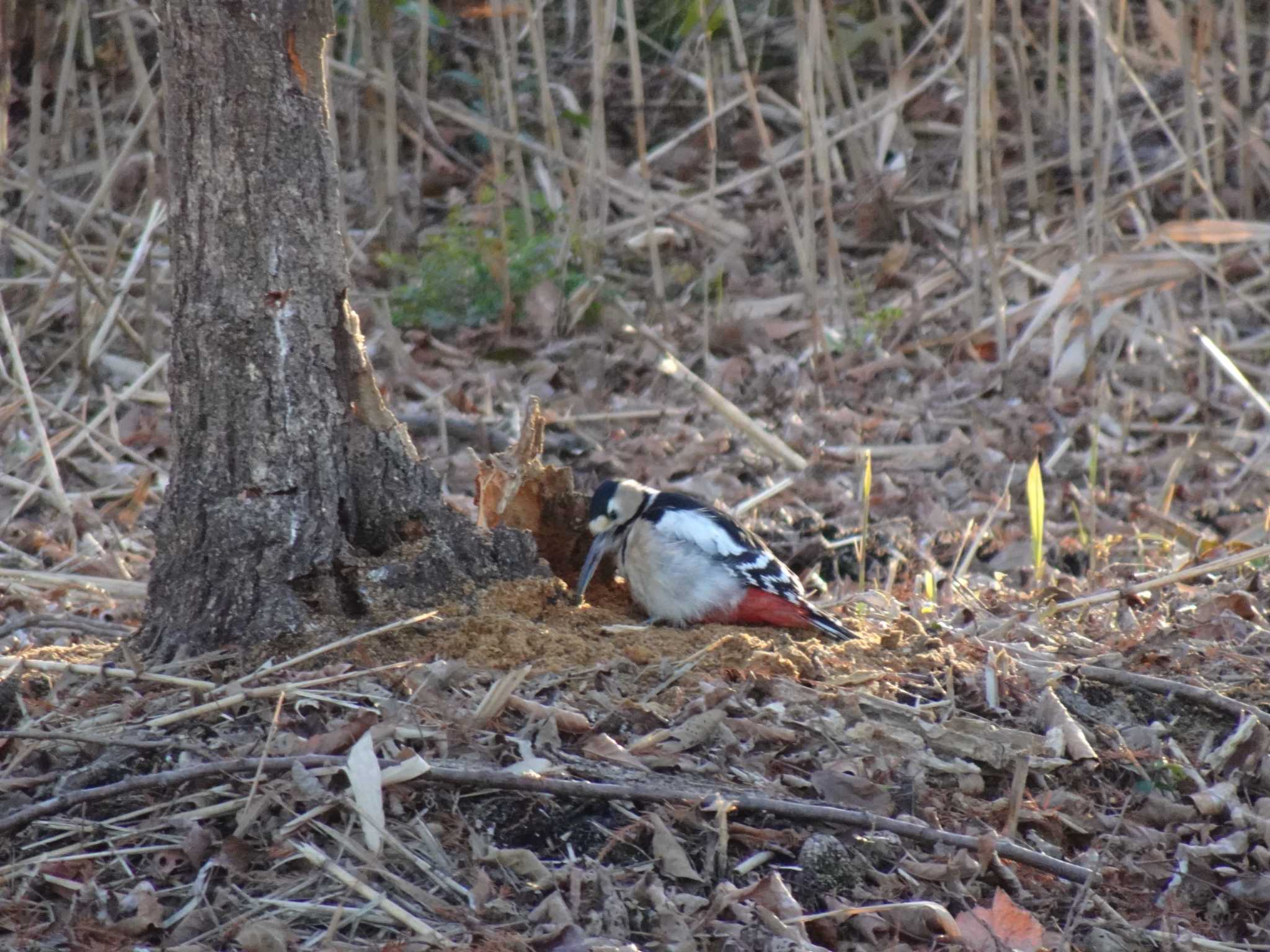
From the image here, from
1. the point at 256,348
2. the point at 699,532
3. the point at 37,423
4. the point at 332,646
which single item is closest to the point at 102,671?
the point at 332,646

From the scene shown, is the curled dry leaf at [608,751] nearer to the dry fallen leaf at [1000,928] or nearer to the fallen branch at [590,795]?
the fallen branch at [590,795]

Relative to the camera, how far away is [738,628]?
442 cm

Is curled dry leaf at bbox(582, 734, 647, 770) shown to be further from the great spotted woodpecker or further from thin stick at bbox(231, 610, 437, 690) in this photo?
the great spotted woodpecker

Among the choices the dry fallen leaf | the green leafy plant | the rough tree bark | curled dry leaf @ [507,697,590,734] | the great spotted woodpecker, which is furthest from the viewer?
the green leafy plant

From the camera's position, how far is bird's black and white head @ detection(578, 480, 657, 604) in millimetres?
4582

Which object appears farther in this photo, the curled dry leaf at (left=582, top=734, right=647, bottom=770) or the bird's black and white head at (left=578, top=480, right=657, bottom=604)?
the bird's black and white head at (left=578, top=480, right=657, bottom=604)

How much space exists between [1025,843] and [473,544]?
1.60 m

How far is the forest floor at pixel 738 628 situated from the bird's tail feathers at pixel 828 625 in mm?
91

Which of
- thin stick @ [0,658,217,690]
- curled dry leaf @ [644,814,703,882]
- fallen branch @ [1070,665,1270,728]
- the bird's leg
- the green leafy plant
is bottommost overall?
fallen branch @ [1070,665,1270,728]

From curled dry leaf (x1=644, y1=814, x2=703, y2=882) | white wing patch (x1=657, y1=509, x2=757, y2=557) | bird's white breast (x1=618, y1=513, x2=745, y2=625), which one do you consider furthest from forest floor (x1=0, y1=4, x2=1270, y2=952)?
white wing patch (x1=657, y1=509, x2=757, y2=557)

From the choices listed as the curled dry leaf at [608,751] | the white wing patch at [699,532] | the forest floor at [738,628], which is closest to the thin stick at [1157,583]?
the forest floor at [738,628]

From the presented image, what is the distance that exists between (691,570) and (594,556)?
0.31 meters

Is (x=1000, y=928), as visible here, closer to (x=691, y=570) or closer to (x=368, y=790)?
(x=368, y=790)

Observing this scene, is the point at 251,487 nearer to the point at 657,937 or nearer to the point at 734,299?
the point at 657,937
